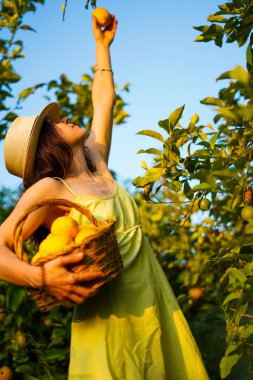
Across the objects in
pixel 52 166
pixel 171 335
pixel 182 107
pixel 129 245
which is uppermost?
pixel 182 107

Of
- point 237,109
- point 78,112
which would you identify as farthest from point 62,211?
point 78,112

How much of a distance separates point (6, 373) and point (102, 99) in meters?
1.37

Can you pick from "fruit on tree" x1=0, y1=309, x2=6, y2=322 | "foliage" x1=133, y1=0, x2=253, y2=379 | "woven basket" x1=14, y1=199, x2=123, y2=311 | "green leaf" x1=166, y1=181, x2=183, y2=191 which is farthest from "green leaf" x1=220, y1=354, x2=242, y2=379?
"fruit on tree" x1=0, y1=309, x2=6, y2=322

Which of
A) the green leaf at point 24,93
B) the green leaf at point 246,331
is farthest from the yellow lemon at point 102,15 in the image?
the green leaf at point 246,331

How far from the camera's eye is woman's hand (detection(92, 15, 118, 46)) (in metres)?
2.10

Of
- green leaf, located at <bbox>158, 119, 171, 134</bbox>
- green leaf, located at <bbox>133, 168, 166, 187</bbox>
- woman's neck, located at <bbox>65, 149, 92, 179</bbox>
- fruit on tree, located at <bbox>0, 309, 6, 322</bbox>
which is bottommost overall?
fruit on tree, located at <bbox>0, 309, 6, 322</bbox>

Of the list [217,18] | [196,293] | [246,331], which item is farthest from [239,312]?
[196,293]

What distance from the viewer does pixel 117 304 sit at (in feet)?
5.04

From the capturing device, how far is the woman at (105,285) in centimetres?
149

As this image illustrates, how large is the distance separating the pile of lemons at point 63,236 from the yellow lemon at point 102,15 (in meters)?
0.97

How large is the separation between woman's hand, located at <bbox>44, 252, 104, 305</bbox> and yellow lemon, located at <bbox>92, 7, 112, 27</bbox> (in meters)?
1.11

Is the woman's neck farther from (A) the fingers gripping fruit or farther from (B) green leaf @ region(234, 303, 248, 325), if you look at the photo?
(B) green leaf @ region(234, 303, 248, 325)

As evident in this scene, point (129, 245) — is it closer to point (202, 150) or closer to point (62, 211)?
point (62, 211)

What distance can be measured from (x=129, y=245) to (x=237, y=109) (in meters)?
0.53
